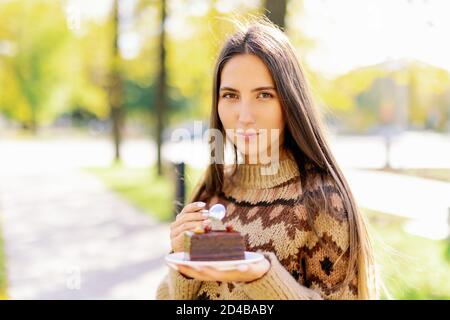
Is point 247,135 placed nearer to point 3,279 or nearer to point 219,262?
point 219,262

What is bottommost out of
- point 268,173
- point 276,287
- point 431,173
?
point 431,173

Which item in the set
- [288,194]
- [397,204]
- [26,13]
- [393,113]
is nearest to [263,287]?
[288,194]

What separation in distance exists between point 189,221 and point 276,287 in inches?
11.3

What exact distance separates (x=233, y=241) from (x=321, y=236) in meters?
0.24

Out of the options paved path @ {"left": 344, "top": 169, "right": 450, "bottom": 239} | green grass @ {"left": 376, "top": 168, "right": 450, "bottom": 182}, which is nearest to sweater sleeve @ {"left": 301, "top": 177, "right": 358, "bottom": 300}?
paved path @ {"left": 344, "top": 169, "right": 450, "bottom": 239}

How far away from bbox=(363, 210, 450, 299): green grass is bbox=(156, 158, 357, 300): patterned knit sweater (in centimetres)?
206

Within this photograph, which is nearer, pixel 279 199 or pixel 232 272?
pixel 232 272

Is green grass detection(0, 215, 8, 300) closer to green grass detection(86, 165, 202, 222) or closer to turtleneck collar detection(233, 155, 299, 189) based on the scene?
green grass detection(86, 165, 202, 222)

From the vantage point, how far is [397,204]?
8.95 m

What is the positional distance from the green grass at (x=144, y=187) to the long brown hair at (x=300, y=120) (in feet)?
19.7

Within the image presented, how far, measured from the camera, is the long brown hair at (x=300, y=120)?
170cm

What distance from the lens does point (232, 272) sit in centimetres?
152

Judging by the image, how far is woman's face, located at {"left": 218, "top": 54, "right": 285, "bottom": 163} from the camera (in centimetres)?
174

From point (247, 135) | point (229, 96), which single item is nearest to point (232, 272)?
point (247, 135)
